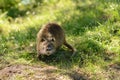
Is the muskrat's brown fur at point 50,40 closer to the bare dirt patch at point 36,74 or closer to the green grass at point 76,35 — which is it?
the green grass at point 76,35

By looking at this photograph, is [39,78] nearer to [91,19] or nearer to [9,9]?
[91,19]

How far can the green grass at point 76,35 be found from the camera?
6594mm

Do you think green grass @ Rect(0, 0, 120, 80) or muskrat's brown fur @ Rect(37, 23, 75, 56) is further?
green grass @ Rect(0, 0, 120, 80)

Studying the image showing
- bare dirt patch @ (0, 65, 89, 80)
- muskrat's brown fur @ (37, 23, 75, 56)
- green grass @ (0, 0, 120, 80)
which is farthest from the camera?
green grass @ (0, 0, 120, 80)

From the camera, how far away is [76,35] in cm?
775

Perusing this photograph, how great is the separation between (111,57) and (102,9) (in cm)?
225

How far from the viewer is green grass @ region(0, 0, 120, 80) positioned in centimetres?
659

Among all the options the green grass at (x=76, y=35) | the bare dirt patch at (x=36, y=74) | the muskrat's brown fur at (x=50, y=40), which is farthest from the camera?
the green grass at (x=76, y=35)

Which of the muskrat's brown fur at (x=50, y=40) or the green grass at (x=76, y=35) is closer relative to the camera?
the muskrat's brown fur at (x=50, y=40)

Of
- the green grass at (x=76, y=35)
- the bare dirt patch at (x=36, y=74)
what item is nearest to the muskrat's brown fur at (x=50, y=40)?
the green grass at (x=76, y=35)

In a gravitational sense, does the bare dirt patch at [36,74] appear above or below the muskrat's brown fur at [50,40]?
below

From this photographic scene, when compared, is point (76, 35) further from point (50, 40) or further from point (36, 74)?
point (36, 74)

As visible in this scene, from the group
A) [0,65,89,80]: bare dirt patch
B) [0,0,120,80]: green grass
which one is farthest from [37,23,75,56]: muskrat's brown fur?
→ [0,65,89,80]: bare dirt patch

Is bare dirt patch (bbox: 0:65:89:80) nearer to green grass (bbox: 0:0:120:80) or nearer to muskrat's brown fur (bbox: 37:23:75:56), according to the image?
green grass (bbox: 0:0:120:80)
